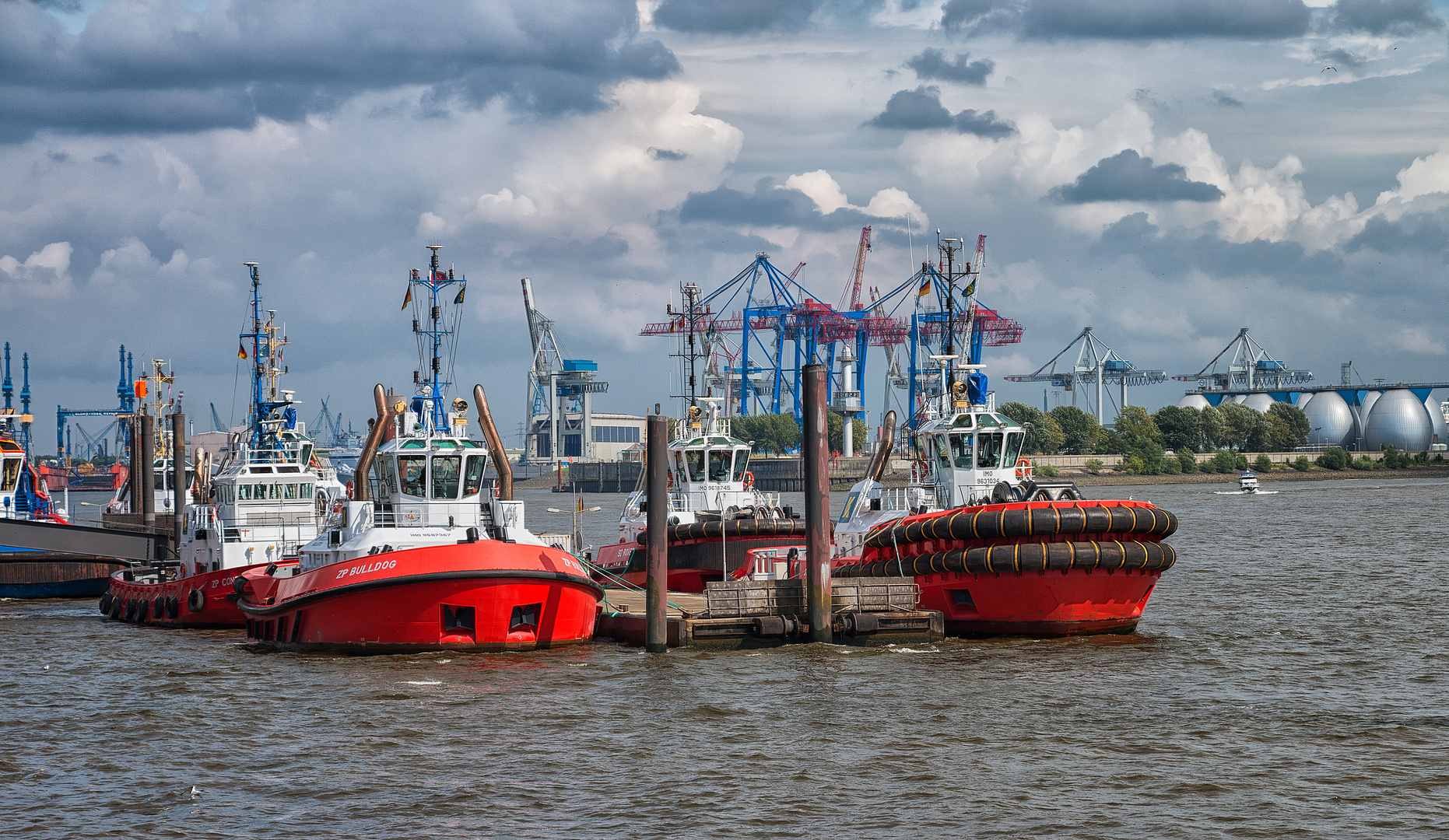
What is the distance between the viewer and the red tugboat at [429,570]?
21312 millimetres

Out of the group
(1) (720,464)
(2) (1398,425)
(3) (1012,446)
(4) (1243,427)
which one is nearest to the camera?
(3) (1012,446)

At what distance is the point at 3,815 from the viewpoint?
13766 mm

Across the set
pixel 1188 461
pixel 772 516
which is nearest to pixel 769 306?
pixel 1188 461

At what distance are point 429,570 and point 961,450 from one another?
1154cm

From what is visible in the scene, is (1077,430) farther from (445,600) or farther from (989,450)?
(445,600)

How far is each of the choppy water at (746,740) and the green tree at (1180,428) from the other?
405 feet

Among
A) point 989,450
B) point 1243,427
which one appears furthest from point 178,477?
point 1243,427

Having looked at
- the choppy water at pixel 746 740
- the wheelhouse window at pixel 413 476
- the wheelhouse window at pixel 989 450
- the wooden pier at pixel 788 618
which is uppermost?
the wheelhouse window at pixel 989 450

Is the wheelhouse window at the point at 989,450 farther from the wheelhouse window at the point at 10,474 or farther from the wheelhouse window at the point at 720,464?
Result: the wheelhouse window at the point at 10,474

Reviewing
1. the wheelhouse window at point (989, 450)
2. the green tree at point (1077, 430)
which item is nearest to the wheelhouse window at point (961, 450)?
the wheelhouse window at point (989, 450)

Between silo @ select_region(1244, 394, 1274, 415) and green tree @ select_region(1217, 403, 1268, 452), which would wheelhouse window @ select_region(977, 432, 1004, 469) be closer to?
green tree @ select_region(1217, 403, 1268, 452)

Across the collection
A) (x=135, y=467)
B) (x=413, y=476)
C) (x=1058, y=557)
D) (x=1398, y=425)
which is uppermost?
(x=1398, y=425)

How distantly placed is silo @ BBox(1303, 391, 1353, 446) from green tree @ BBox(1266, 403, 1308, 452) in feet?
42.8

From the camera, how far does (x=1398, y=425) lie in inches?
6924
